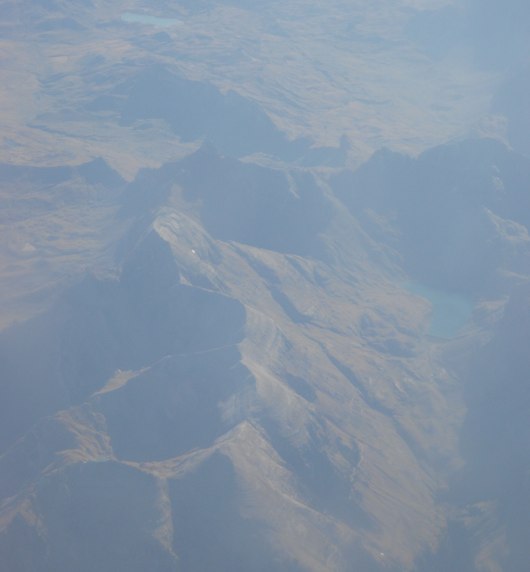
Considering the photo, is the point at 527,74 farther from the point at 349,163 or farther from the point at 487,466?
the point at 487,466

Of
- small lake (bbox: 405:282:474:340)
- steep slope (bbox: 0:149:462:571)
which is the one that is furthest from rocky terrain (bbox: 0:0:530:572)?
small lake (bbox: 405:282:474:340)

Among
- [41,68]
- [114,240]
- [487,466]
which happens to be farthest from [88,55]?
[487,466]

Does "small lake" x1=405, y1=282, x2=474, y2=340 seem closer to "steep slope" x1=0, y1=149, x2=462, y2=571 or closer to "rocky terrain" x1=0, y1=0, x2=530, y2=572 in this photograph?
"rocky terrain" x1=0, y1=0, x2=530, y2=572

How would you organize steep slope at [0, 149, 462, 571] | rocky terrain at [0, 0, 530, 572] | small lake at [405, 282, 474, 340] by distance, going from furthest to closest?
small lake at [405, 282, 474, 340] < rocky terrain at [0, 0, 530, 572] < steep slope at [0, 149, 462, 571]

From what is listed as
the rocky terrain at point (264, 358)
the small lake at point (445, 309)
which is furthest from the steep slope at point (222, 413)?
the small lake at point (445, 309)

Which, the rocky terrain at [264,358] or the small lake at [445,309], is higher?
the rocky terrain at [264,358]

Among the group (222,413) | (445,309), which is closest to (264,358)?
(222,413)

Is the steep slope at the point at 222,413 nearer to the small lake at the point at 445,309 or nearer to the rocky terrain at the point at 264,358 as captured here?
the rocky terrain at the point at 264,358

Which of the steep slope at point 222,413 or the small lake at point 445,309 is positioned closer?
the steep slope at point 222,413
